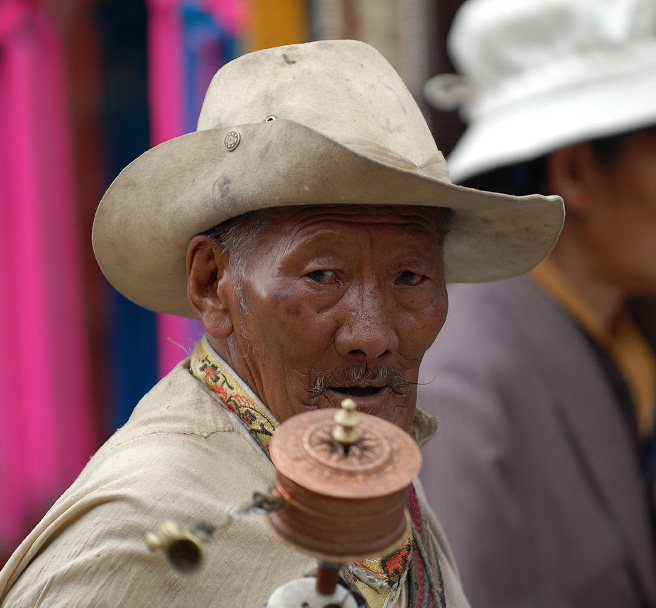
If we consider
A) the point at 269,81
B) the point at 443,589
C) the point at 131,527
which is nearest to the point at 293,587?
the point at 131,527

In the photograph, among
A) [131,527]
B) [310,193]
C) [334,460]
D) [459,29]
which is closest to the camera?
[334,460]

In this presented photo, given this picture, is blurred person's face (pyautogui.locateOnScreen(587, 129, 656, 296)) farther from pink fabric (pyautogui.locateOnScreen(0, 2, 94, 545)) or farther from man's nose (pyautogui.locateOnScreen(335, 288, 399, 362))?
pink fabric (pyautogui.locateOnScreen(0, 2, 94, 545))

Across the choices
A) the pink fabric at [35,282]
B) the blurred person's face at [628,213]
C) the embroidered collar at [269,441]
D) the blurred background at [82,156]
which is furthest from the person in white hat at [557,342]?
the pink fabric at [35,282]

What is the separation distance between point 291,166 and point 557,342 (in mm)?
2653

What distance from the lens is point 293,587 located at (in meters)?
1.20

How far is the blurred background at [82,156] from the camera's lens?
408 cm

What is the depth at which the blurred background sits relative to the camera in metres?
4.08

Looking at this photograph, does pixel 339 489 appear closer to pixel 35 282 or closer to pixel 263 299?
pixel 263 299

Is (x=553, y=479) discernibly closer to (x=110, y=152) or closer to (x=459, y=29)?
(x=459, y=29)

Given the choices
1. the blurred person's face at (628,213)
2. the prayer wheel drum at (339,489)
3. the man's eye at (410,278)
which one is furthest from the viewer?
the blurred person's face at (628,213)

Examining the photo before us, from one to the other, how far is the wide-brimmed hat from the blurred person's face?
0.16 m

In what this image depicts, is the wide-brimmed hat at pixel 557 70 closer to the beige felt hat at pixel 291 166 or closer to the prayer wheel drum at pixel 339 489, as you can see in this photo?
the beige felt hat at pixel 291 166

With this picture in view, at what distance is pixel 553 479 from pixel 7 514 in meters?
2.80

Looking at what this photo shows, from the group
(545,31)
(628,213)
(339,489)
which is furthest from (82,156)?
(339,489)
